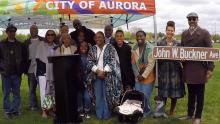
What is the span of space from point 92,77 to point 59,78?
107 cm

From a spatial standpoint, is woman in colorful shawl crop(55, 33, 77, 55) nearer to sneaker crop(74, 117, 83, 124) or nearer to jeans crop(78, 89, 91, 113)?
jeans crop(78, 89, 91, 113)

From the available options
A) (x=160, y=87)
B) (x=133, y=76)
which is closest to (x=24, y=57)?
(x=133, y=76)

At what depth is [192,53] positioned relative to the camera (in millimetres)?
8578

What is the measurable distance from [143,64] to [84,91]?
1508mm

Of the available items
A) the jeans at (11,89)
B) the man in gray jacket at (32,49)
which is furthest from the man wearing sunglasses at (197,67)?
the jeans at (11,89)

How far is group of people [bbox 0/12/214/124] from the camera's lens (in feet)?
30.1

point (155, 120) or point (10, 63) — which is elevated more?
point (10, 63)

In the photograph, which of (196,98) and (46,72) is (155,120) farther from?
(46,72)

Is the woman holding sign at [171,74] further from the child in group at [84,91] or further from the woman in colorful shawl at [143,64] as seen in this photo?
the child in group at [84,91]

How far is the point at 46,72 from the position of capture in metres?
9.34

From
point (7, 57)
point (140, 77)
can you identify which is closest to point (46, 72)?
point (7, 57)

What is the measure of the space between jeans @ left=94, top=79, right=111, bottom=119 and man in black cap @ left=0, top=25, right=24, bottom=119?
1846 millimetres

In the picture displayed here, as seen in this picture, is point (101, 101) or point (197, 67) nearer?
point (197, 67)

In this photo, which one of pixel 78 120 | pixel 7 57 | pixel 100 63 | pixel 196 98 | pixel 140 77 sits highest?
pixel 7 57
